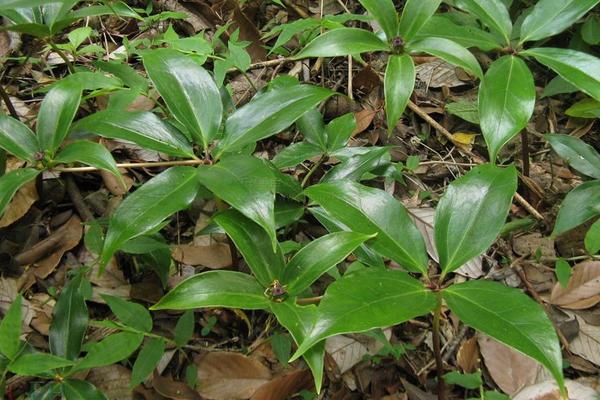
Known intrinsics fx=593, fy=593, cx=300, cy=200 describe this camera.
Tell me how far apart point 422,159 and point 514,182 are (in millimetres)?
954

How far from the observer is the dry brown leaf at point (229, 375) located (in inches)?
57.0

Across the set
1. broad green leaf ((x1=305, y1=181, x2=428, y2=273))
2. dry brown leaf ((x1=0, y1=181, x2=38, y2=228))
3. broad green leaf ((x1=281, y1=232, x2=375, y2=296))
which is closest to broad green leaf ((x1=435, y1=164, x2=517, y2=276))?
broad green leaf ((x1=305, y1=181, x2=428, y2=273))

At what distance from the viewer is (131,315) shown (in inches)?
55.6

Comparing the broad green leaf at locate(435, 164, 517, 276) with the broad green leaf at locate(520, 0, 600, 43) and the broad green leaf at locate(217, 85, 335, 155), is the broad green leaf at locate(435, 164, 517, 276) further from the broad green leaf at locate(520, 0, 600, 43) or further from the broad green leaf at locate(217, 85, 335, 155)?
the broad green leaf at locate(520, 0, 600, 43)

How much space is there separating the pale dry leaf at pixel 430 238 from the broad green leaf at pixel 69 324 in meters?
0.98

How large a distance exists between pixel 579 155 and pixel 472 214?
29.6 inches

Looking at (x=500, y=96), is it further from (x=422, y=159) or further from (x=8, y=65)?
(x=8, y=65)

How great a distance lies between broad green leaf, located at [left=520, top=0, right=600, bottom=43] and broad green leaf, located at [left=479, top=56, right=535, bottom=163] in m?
0.12

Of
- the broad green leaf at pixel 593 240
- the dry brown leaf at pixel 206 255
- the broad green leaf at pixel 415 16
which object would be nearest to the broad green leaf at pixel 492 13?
the broad green leaf at pixel 415 16

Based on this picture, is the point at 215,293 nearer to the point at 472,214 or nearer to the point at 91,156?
the point at 91,156

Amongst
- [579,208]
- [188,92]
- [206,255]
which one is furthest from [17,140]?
[579,208]

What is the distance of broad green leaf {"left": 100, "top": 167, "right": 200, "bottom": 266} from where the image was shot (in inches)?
41.1

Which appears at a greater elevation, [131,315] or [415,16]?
[415,16]

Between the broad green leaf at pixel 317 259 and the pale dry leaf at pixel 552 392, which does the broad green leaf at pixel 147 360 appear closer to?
the broad green leaf at pixel 317 259
